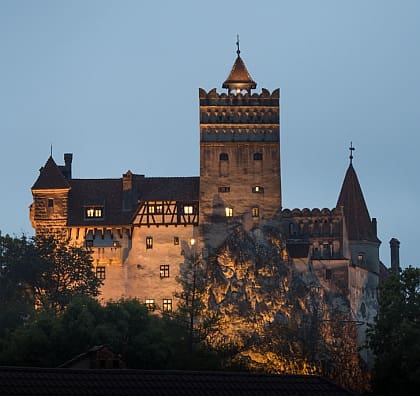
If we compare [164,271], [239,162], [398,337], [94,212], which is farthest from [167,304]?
[398,337]

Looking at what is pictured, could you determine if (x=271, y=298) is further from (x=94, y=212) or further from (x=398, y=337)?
(x=398, y=337)

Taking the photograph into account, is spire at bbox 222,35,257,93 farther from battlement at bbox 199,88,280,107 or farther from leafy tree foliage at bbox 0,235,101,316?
leafy tree foliage at bbox 0,235,101,316

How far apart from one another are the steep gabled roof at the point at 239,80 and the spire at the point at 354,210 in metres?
12.8

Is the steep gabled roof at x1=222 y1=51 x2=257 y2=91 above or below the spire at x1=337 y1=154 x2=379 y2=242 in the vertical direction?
above

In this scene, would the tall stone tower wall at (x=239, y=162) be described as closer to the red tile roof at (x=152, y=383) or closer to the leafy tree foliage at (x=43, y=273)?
the leafy tree foliage at (x=43, y=273)

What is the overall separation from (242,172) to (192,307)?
1681 cm

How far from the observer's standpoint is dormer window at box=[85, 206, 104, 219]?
135000 mm

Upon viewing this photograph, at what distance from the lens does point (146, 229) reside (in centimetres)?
13325

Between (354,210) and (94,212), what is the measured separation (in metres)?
21.9

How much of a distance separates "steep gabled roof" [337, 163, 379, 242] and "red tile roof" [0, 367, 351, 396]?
63190 millimetres

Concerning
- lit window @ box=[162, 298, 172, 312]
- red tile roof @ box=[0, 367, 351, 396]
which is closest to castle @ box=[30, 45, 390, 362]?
lit window @ box=[162, 298, 172, 312]

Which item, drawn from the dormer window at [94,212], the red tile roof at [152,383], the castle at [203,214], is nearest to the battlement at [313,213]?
the castle at [203,214]

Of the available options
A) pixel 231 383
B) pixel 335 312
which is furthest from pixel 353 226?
pixel 231 383

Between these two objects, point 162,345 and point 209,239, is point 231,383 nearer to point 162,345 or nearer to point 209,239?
point 162,345
